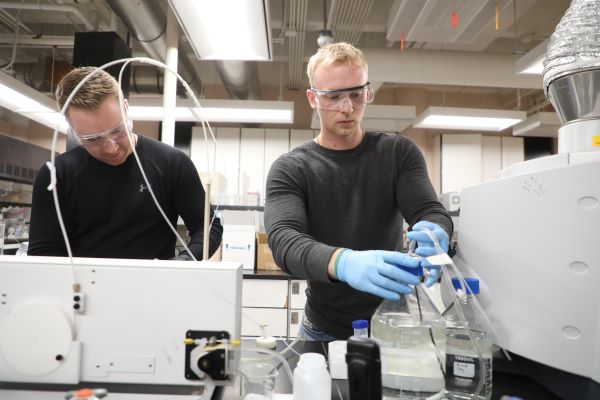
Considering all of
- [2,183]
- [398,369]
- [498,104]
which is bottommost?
[398,369]

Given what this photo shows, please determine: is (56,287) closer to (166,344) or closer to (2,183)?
(166,344)

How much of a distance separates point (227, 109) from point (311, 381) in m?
3.35

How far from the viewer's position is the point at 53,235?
1.21 meters

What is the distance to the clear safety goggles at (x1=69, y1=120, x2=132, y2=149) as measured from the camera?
1.10 metres

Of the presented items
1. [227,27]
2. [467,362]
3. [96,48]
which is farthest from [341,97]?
[96,48]

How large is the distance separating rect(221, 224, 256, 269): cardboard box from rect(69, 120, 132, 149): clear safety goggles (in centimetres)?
229

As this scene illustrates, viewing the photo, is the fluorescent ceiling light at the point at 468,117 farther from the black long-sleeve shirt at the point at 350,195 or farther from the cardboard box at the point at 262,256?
the black long-sleeve shirt at the point at 350,195

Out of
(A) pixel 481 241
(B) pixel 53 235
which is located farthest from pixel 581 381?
(B) pixel 53 235

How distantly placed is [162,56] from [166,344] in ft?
10.9

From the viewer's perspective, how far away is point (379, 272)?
76 centimetres

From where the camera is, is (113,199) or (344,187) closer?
(344,187)

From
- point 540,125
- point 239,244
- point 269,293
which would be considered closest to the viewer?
point 269,293

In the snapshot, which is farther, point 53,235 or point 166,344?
point 53,235

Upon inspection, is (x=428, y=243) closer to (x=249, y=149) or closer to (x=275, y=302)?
(x=275, y=302)
